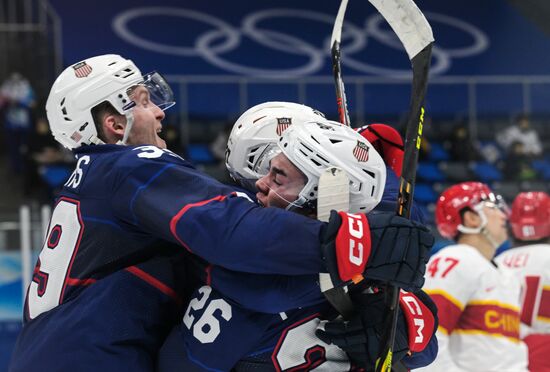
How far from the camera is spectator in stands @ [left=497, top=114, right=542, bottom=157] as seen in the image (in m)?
10.7

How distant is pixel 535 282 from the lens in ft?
12.7

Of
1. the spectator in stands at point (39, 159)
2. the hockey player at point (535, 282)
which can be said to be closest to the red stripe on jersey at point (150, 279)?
the hockey player at point (535, 282)

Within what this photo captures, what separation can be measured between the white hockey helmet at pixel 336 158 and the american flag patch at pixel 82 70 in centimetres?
63

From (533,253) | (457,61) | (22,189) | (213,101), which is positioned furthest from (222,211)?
(457,61)

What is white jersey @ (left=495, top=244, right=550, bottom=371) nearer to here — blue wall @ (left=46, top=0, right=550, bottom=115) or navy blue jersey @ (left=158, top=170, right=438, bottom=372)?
navy blue jersey @ (left=158, top=170, right=438, bottom=372)

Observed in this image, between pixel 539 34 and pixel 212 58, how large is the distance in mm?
4488

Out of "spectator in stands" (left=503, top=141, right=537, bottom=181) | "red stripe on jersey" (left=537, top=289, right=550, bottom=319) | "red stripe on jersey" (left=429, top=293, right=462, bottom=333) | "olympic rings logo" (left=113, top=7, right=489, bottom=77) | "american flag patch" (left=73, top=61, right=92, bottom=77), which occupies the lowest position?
"spectator in stands" (left=503, top=141, right=537, bottom=181)

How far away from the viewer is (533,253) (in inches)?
156

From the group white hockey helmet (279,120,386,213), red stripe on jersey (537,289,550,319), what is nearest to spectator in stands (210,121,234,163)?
red stripe on jersey (537,289,550,319)

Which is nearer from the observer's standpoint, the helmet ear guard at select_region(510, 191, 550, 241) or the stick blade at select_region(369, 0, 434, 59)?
the stick blade at select_region(369, 0, 434, 59)

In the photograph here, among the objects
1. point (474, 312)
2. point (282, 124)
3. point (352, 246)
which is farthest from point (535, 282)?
point (352, 246)

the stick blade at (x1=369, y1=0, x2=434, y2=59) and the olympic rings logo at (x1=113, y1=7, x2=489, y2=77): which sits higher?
the stick blade at (x1=369, y1=0, x2=434, y2=59)

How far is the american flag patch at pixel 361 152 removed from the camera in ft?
6.13

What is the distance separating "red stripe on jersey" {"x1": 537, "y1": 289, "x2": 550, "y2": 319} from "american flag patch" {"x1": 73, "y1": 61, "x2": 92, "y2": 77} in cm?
238
